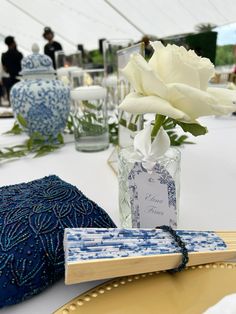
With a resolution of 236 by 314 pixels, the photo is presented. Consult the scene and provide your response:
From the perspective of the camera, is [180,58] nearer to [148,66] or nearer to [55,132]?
[148,66]

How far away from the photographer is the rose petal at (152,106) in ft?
0.85

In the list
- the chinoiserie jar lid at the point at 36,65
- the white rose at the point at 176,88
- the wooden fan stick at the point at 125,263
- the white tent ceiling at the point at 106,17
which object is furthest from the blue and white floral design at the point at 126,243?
the white tent ceiling at the point at 106,17

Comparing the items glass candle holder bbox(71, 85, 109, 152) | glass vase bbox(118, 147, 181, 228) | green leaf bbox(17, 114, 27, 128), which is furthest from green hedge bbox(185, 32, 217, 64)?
glass vase bbox(118, 147, 181, 228)

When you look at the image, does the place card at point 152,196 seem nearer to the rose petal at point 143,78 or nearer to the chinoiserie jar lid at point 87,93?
the rose petal at point 143,78

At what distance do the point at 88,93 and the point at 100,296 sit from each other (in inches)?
20.8

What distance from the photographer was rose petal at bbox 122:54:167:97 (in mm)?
264

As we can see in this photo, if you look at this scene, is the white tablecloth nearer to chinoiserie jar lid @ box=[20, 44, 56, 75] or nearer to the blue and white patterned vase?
the blue and white patterned vase

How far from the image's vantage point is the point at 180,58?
0.87 feet

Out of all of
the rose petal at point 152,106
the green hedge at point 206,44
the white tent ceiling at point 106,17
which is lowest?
the rose petal at point 152,106

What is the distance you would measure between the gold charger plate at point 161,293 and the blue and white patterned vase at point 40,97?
1.95ft

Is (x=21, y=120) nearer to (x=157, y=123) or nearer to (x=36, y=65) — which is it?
(x=36, y=65)

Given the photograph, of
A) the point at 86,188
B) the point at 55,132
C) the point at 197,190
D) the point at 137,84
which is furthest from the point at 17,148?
the point at 137,84

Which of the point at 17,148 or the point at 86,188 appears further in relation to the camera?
the point at 17,148

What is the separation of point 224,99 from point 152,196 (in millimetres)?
119
